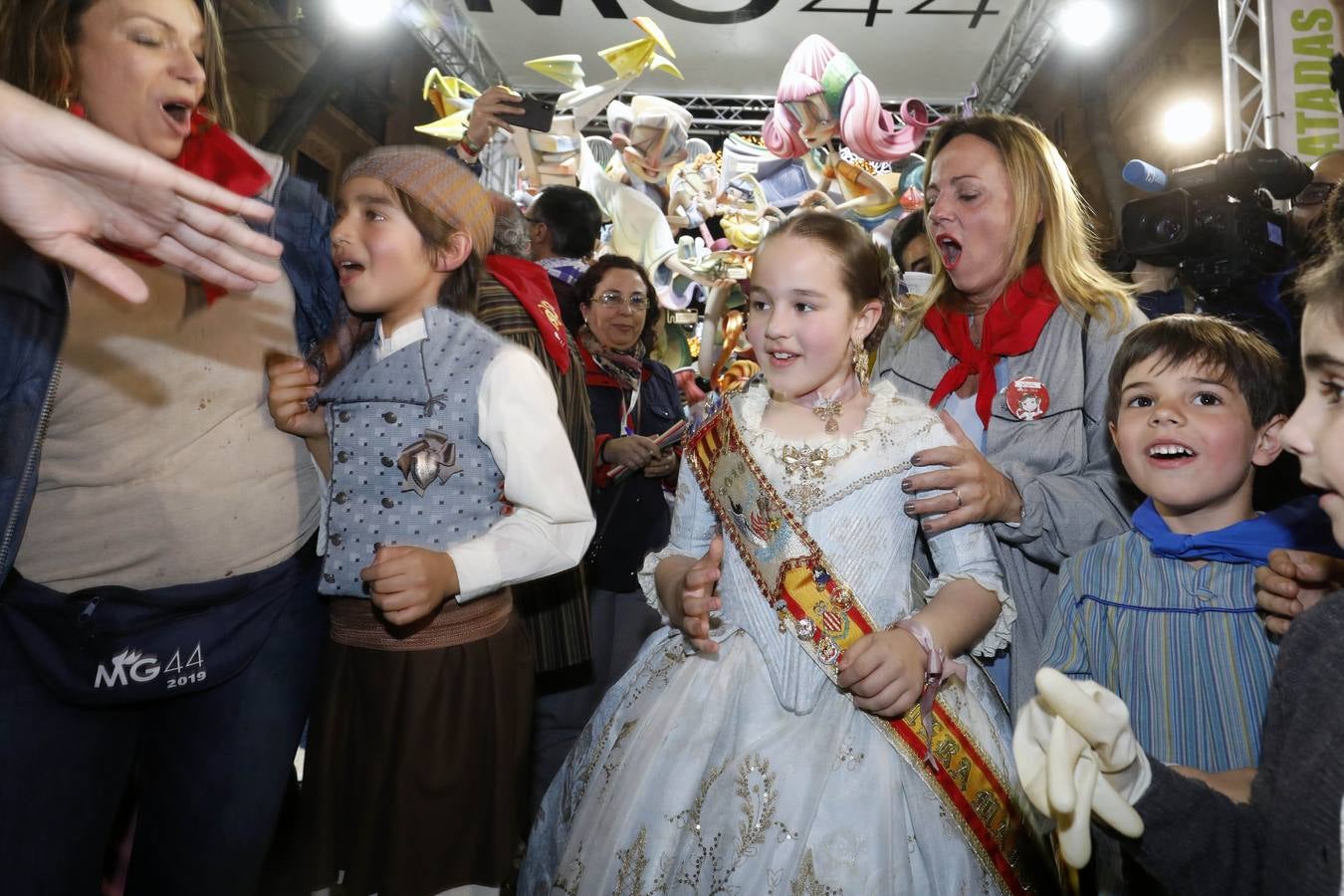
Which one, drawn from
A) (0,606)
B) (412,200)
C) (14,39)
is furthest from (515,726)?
(14,39)

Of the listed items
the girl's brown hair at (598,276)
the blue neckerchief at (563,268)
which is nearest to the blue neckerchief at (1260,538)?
the girl's brown hair at (598,276)

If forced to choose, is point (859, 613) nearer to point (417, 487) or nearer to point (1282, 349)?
point (417, 487)

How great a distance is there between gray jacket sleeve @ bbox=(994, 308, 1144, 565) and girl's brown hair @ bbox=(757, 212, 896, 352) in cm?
41

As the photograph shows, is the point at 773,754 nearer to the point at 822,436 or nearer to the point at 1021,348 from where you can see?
the point at 822,436

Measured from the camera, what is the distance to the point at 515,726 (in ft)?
5.23

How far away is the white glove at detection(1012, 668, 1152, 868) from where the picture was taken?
2.68 feet

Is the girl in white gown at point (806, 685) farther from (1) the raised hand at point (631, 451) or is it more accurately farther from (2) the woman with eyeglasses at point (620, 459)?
(2) the woman with eyeglasses at point (620, 459)

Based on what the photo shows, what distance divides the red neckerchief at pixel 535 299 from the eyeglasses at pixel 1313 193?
1.89m

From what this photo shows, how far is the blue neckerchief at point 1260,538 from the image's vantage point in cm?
139

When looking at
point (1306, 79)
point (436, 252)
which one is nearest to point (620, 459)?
point (436, 252)

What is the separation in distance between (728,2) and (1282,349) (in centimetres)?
596

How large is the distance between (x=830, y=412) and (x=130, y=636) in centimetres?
116

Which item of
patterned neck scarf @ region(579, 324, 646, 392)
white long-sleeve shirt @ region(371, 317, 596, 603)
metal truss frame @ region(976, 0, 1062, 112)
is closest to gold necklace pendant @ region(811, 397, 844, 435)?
white long-sleeve shirt @ region(371, 317, 596, 603)

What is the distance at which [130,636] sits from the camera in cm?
132
